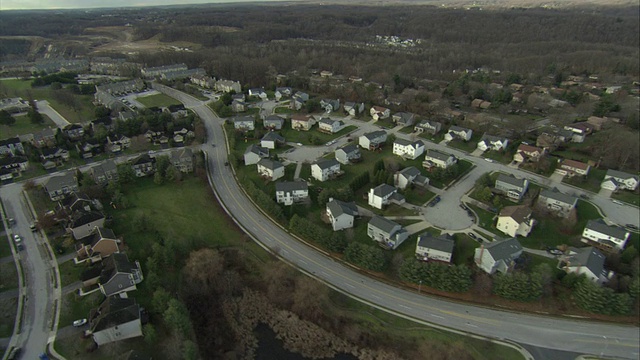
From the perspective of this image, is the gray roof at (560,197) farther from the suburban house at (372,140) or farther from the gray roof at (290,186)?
the gray roof at (290,186)

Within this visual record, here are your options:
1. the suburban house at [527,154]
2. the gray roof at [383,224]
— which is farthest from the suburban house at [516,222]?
the suburban house at [527,154]

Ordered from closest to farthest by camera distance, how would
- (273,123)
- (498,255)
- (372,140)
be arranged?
(498,255)
(372,140)
(273,123)

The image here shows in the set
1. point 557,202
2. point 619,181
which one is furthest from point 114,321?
point 619,181

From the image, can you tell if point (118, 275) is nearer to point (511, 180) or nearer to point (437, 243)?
point (437, 243)

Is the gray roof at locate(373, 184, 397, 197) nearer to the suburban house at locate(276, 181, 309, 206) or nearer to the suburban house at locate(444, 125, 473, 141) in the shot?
the suburban house at locate(276, 181, 309, 206)

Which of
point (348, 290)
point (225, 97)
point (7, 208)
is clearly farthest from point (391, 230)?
point (225, 97)
